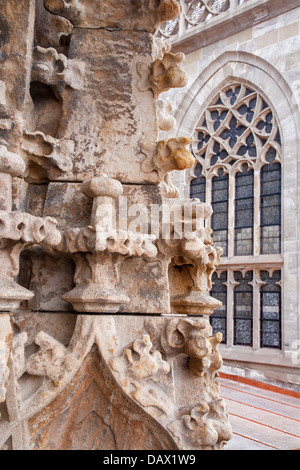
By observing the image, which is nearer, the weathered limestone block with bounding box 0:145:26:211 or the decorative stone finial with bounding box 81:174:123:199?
the weathered limestone block with bounding box 0:145:26:211

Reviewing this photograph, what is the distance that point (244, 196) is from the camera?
8.46 m

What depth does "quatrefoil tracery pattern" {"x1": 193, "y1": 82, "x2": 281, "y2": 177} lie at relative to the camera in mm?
8219

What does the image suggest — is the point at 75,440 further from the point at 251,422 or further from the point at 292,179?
the point at 292,179

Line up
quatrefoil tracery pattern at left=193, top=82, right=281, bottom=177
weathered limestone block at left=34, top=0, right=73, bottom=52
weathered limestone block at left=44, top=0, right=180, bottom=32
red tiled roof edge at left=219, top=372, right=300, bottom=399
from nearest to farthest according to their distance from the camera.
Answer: weathered limestone block at left=44, top=0, right=180, bottom=32 < weathered limestone block at left=34, top=0, right=73, bottom=52 < red tiled roof edge at left=219, top=372, right=300, bottom=399 < quatrefoil tracery pattern at left=193, top=82, right=281, bottom=177

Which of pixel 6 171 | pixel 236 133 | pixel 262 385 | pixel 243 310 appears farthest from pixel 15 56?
pixel 236 133

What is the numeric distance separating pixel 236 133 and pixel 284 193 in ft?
5.95

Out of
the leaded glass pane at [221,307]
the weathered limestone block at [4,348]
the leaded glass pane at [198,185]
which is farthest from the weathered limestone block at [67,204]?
the leaded glass pane at [198,185]

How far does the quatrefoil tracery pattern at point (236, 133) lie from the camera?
8219 millimetres

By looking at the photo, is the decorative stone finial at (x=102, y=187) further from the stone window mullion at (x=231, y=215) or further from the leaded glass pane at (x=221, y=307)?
the leaded glass pane at (x=221, y=307)

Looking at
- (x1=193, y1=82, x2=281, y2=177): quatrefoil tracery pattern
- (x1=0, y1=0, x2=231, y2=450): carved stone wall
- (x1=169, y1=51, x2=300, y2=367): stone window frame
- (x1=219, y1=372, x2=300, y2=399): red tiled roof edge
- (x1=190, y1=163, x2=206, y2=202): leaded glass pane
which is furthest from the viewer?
(x1=190, y1=163, x2=206, y2=202): leaded glass pane

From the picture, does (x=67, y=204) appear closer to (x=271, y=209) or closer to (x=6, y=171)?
(x=6, y=171)

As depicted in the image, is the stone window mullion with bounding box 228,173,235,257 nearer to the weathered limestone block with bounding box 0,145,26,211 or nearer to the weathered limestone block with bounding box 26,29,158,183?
the weathered limestone block with bounding box 26,29,158,183

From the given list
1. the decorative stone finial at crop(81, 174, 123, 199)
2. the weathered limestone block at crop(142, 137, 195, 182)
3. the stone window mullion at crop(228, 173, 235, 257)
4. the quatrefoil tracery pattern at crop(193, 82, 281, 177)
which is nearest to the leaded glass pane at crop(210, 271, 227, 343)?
the stone window mullion at crop(228, 173, 235, 257)
